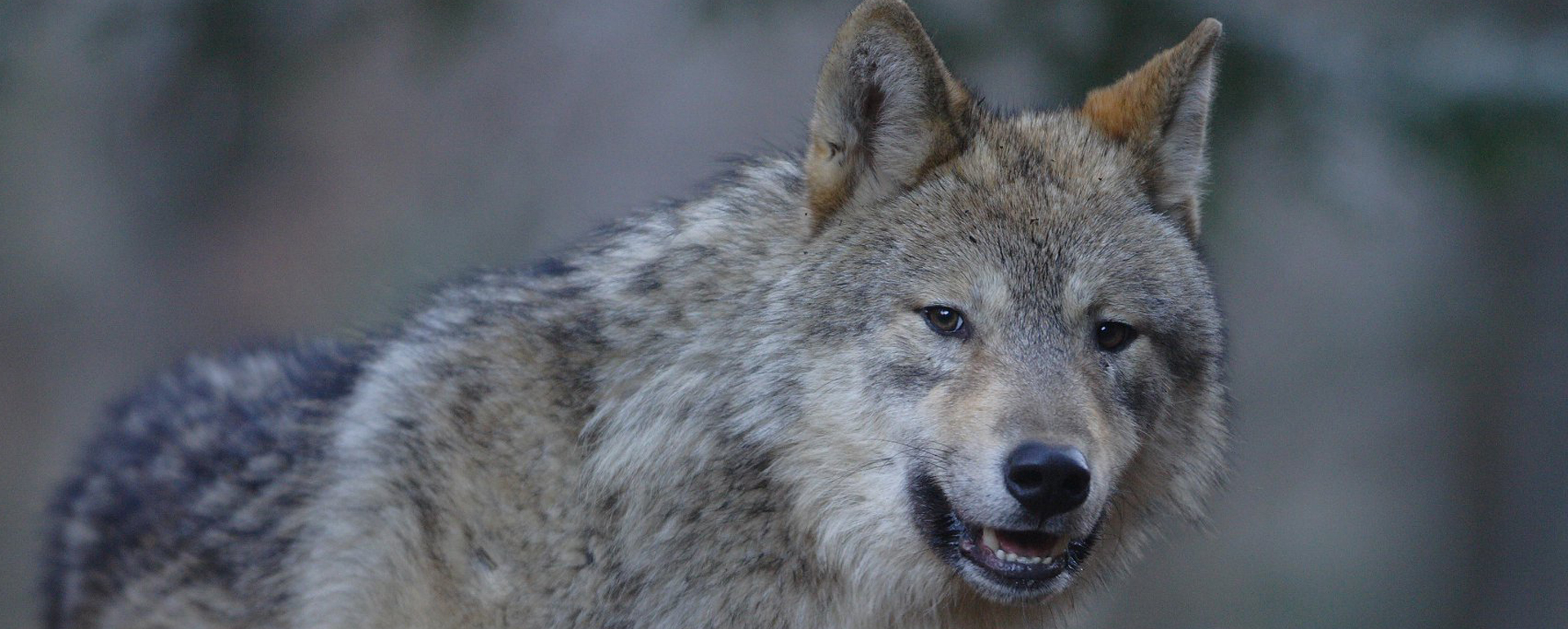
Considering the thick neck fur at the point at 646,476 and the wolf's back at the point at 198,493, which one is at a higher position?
the wolf's back at the point at 198,493

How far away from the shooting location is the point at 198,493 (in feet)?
12.9

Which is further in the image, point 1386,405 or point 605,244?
point 1386,405

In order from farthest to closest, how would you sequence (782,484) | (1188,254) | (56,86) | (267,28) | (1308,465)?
(1308,465), (56,86), (267,28), (1188,254), (782,484)

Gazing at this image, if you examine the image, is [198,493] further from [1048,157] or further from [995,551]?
[1048,157]

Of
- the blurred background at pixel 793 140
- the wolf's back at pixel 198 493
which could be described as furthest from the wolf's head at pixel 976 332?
the blurred background at pixel 793 140

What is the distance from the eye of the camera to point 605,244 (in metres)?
3.60

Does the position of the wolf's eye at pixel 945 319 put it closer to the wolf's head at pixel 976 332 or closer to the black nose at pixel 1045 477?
the wolf's head at pixel 976 332

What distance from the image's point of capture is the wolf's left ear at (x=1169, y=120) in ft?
11.6

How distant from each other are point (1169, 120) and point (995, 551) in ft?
4.45

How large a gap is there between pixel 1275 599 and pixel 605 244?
9.04 m

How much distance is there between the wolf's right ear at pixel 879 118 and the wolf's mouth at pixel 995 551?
30.2 inches

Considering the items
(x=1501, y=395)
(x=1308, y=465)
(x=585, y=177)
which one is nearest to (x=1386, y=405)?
(x=1308, y=465)

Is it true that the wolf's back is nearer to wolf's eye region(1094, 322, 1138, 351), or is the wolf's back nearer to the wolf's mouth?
the wolf's mouth

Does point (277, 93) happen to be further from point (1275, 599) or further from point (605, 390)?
point (1275, 599)
